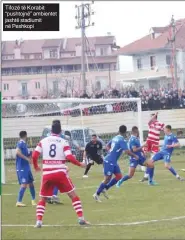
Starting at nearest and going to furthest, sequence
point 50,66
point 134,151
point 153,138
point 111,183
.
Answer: point 111,183 < point 134,151 < point 153,138 < point 50,66

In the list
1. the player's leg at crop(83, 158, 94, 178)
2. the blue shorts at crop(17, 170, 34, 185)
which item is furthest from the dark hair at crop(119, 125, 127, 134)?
the player's leg at crop(83, 158, 94, 178)

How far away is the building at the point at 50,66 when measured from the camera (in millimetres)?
90438

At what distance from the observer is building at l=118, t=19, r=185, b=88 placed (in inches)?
2901

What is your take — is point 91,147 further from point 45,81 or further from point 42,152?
point 45,81

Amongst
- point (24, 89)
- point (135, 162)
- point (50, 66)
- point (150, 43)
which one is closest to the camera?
point (135, 162)

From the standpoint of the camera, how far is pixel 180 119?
41781 mm

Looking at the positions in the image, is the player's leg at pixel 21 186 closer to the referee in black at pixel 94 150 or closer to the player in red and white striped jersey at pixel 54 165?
the player in red and white striped jersey at pixel 54 165

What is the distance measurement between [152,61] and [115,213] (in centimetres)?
6307

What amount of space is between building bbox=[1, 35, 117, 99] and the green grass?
64531 millimetres

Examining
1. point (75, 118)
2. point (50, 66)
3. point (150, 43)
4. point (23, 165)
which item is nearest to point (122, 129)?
point (23, 165)

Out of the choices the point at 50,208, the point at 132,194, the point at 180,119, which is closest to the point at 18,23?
the point at 50,208

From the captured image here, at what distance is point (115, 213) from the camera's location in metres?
16.8

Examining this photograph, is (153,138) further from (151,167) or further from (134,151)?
(134,151)

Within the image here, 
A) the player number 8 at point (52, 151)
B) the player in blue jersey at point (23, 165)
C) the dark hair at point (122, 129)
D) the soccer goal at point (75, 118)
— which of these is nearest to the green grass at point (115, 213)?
the player in blue jersey at point (23, 165)
